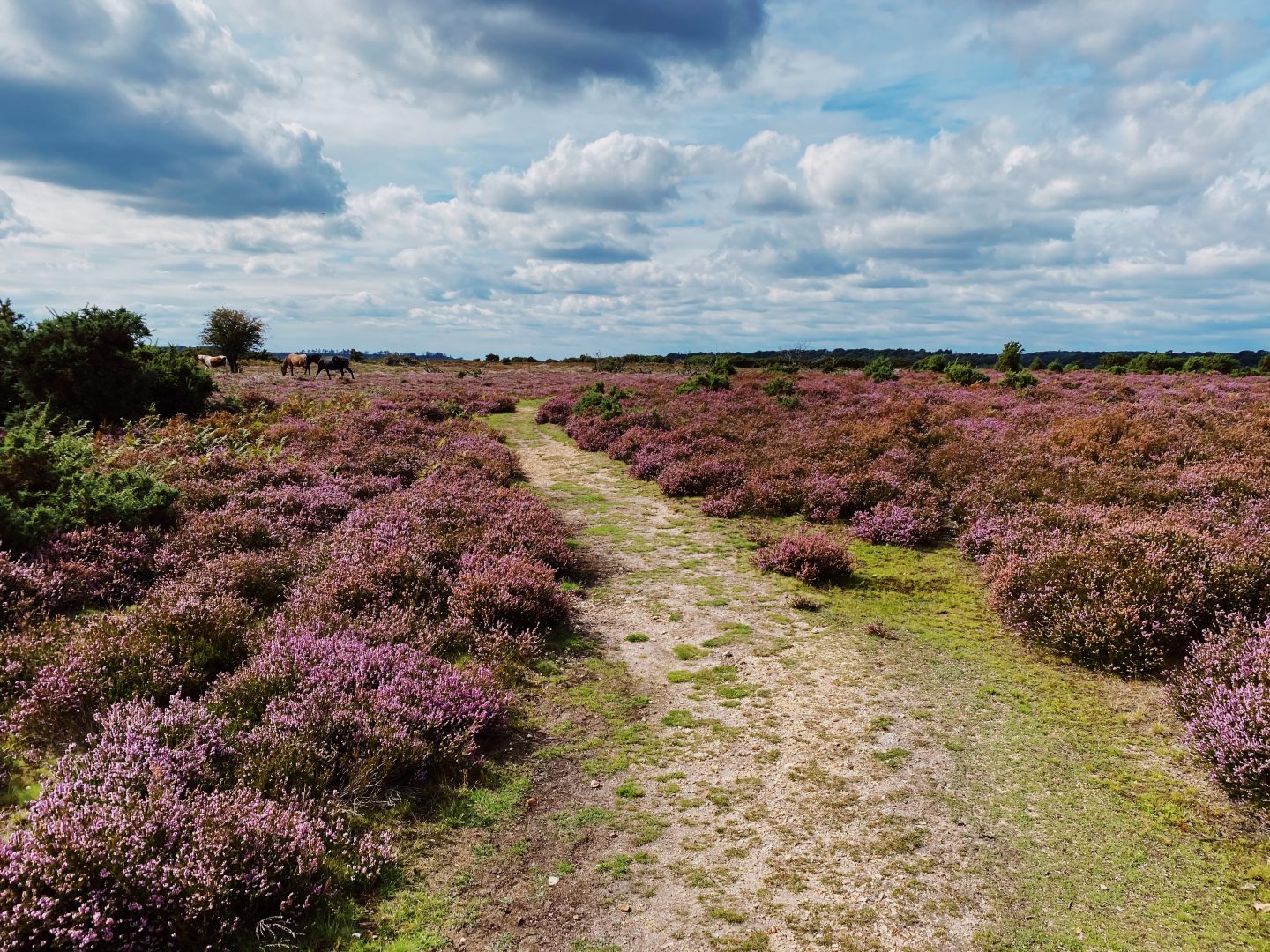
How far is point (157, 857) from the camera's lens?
362 centimetres

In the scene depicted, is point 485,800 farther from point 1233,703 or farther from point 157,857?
point 1233,703

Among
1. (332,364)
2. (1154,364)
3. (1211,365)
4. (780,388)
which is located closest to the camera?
(780,388)

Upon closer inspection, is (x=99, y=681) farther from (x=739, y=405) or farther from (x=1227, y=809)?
(x=739, y=405)

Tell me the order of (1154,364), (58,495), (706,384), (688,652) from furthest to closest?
1. (1154,364)
2. (706,384)
3. (58,495)
4. (688,652)

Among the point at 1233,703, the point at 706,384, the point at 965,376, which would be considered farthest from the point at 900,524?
the point at 965,376

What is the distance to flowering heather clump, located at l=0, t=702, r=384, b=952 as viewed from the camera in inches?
130

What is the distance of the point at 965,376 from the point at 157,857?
3902cm

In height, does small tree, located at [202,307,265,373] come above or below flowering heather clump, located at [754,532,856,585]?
above

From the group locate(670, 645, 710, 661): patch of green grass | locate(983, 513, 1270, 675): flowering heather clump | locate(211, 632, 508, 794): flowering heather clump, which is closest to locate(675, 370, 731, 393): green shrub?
locate(983, 513, 1270, 675): flowering heather clump

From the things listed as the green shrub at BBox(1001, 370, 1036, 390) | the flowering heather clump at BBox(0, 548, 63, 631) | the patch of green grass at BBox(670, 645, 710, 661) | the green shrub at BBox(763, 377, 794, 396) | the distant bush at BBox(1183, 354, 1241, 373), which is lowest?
Answer: the patch of green grass at BBox(670, 645, 710, 661)

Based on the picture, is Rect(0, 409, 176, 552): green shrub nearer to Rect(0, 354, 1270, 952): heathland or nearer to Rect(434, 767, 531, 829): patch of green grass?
Rect(0, 354, 1270, 952): heathland

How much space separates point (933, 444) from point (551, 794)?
15.6m

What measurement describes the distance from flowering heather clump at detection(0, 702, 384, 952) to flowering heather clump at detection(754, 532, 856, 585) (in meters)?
7.80

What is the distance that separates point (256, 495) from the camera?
454 inches
